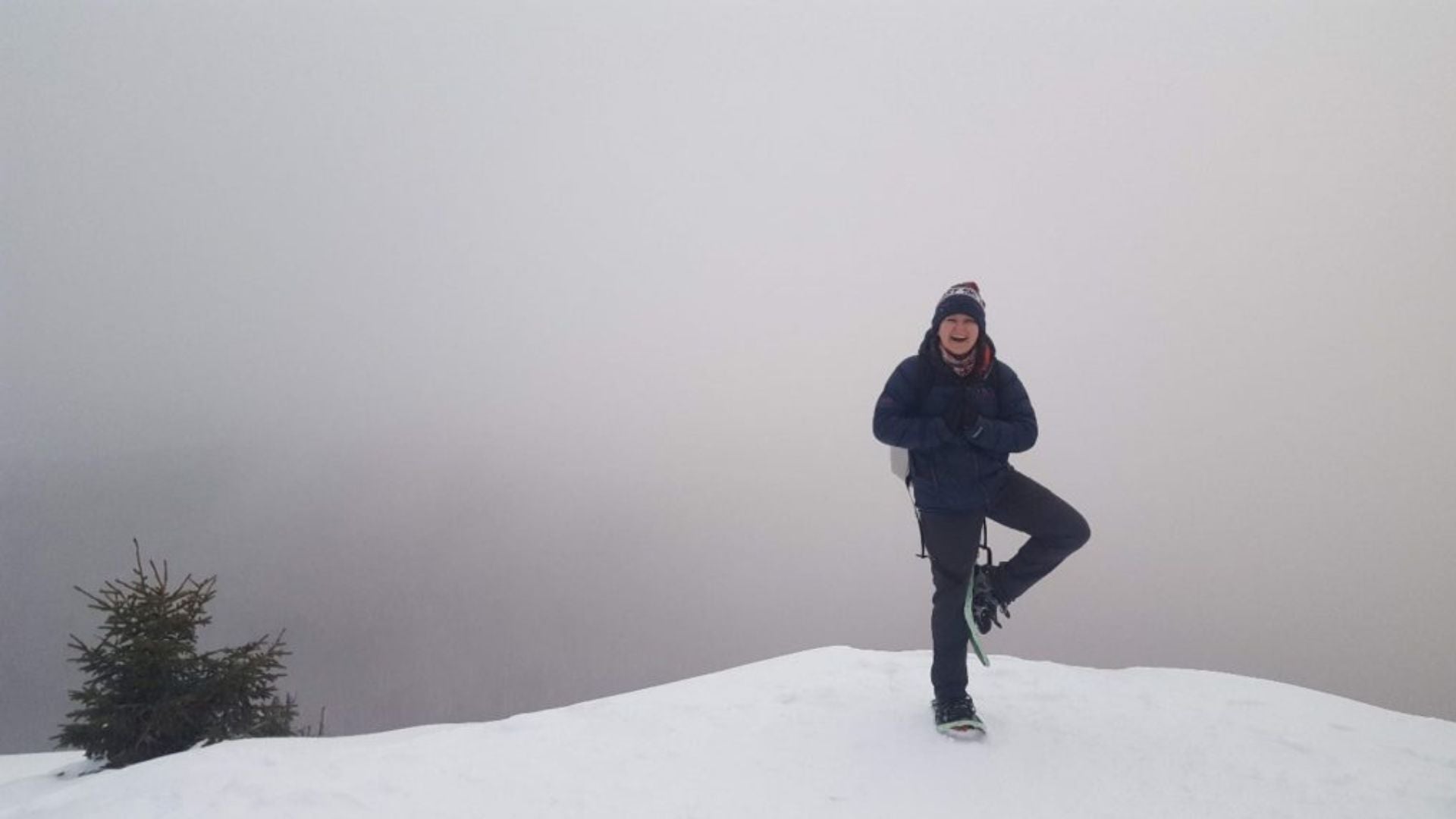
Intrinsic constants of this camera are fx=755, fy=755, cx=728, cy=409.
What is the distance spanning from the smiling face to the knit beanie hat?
3 cm

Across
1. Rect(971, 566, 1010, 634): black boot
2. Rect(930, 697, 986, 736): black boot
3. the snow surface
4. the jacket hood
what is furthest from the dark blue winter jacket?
the snow surface

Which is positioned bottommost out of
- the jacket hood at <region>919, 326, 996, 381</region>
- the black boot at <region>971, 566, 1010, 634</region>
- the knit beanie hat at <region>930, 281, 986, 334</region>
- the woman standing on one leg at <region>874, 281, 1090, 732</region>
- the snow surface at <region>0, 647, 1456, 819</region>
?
the snow surface at <region>0, 647, 1456, 819</region>

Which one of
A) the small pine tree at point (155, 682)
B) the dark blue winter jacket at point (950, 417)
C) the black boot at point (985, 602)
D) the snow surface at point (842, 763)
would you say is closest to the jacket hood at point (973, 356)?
the dark blue winter jacket at point (950, 417)

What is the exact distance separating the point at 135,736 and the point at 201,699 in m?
0.82

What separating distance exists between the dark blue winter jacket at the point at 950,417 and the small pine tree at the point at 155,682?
9976mm

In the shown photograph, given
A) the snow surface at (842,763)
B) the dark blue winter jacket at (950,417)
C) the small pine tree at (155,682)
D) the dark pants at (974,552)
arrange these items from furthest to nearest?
the small pine tree at (155,682) → the dark pants at (974,552) → the dark blue winter jacket at (950,417) → the snow surface at (842,763)

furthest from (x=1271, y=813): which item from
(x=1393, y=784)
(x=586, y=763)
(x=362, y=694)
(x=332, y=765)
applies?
(x=362, y=694)

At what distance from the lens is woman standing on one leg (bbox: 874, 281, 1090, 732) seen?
20.2ft

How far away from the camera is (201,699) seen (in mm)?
11023

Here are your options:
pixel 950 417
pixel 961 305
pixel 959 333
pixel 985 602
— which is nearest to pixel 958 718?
pixel 985 602

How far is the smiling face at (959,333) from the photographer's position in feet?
20.0

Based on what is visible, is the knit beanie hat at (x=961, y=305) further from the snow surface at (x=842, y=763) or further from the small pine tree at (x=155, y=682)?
the small pine tree at (x=155, y=682)

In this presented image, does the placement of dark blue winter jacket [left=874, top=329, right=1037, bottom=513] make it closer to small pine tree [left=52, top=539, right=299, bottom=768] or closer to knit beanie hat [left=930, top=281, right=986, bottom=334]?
knit beanie hat [left=930, top=281, right=986, bottom=334]

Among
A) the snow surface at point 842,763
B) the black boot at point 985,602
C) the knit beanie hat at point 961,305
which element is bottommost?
the snow surface at point 842,763
